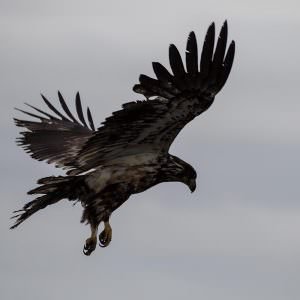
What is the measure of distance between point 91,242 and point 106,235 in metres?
0.37

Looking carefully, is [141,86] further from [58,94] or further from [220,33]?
[58,94]

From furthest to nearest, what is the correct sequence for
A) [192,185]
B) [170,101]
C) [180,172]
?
[192,185], [180,172], [170,101]

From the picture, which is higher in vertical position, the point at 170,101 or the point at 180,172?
the point at 170,101

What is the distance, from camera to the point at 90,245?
23.7 m

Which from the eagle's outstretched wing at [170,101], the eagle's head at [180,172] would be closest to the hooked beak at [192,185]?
the eagle's head at [180,172]

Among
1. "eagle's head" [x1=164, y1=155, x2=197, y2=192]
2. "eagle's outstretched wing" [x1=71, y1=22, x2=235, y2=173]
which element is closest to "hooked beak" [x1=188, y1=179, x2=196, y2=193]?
"eagle's head" [x1=164, y1=155, x2=197, y2=192]

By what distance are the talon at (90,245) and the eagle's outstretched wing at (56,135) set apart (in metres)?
1.54

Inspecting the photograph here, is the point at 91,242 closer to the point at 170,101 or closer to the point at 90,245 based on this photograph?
the point at 90,245

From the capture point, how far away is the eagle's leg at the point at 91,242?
77.6ft

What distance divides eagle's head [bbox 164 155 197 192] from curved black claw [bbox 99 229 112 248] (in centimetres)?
128

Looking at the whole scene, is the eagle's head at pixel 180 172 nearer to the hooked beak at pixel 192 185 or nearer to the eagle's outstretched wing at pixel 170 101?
the hooked beak at pixel 192 185

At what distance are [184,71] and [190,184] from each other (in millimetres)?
3438

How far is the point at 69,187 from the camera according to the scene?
23.5 m

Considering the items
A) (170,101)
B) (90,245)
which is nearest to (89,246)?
(90,245)
